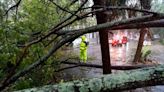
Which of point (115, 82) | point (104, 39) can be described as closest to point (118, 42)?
point (104, 39)

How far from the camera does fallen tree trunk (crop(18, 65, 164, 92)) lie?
1976 mm

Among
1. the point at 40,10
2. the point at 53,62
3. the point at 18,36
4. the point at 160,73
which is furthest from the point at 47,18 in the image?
the point at 160,73

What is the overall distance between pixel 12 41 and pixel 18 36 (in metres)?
0.32

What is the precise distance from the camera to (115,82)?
2.09 m

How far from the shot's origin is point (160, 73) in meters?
2.20

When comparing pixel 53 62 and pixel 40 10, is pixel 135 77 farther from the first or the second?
pixel 40 10

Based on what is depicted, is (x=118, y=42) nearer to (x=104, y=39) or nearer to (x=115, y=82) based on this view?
Result: (x=104, y=39)

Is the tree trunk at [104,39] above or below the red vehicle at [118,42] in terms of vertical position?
above

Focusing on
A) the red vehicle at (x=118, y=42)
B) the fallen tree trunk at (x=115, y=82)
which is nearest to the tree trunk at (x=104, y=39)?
the fallen tree trunk at (x=115, y=82)

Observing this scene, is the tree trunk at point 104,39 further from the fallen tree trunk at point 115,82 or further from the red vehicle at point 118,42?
the red vehicle at point 118,42

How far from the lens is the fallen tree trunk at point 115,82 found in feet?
6.48

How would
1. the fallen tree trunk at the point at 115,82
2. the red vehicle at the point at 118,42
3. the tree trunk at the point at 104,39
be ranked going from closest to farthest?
the fallen tree trunk at the point at 115,82 < the tree trunk at the point at 104,39 < the red vehicle at the point at 118,42

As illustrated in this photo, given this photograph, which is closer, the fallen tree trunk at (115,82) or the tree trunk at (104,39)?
the fallen tree trunk at (115,82)

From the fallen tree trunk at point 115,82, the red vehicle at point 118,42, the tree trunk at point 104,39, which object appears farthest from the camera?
the red vehicle at point 118,42
